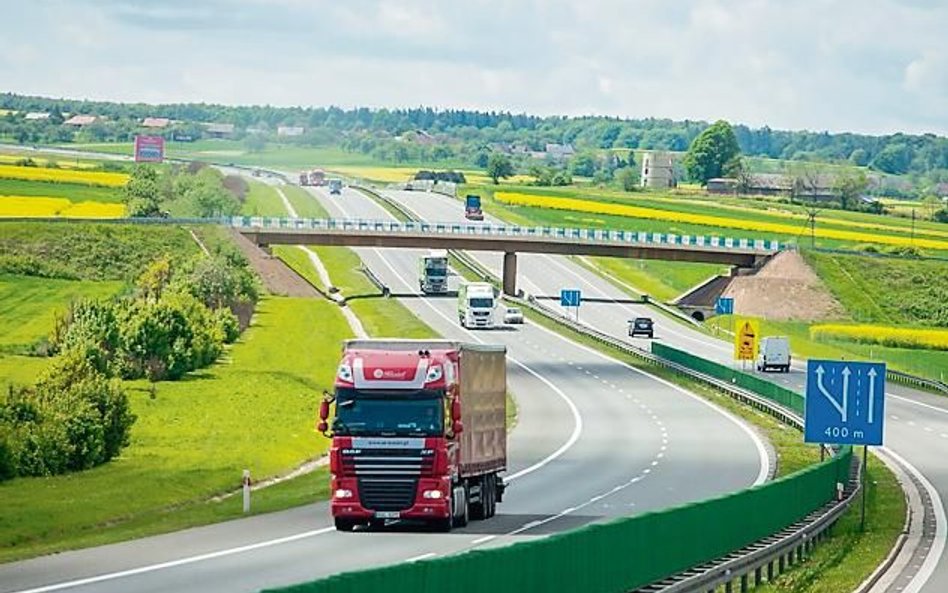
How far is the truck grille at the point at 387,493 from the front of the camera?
43.9 meters

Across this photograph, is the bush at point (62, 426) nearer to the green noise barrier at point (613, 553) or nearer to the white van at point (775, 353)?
the green noise barrier at point (613, 553)

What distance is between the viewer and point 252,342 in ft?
391

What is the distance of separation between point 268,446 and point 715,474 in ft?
47.5

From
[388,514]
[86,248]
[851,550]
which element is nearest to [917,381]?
[86,248]

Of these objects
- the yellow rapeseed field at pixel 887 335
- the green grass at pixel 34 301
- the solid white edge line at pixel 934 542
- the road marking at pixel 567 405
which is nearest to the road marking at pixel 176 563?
the solid white edge line at pixel 934 542

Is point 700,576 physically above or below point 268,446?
above

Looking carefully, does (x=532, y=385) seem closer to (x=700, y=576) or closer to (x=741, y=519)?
(x=741, y=519)

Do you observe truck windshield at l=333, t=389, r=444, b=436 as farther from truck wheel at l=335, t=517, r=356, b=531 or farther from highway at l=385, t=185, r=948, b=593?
highway at l=385, t=185, r=948, b=593

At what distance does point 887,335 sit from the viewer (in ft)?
490

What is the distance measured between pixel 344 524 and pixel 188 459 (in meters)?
18.5

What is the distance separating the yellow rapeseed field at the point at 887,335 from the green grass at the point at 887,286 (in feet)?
36.4

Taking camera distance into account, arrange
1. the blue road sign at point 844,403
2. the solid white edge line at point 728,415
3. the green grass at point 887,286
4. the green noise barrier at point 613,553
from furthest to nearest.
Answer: the green grass at point 887,286
the solid white edge line at point 728,415
the blue road sign at point 844,403
the green noise barrier at point 613,553

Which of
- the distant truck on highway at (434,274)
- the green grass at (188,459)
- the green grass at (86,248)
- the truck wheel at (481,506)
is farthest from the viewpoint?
the distant truck on highway at (434,274)

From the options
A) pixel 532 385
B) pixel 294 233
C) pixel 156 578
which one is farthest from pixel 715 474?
pixel 294 233
